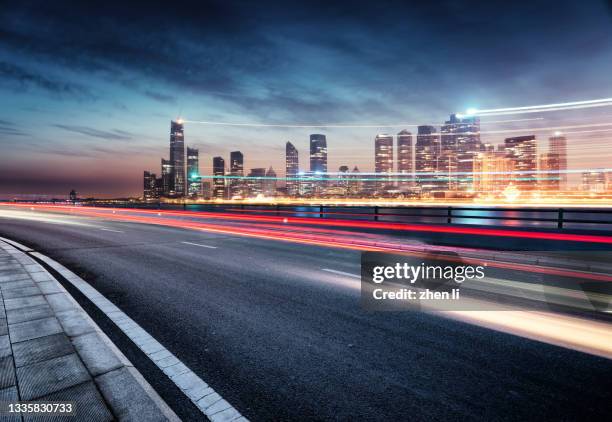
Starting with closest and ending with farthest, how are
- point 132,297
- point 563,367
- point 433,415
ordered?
point 433,415, point 563,367, point 132,297

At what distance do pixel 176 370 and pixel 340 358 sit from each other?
1789 mm

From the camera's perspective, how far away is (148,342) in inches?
159

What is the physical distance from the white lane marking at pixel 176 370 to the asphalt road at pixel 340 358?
0.09m

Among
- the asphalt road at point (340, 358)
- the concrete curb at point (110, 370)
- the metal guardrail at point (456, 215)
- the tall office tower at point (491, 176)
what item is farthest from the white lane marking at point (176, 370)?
the tall office tower at point (491, 176)

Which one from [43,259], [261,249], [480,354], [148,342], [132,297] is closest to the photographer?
[480,354]

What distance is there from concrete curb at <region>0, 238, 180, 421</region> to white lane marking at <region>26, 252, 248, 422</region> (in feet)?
0.84

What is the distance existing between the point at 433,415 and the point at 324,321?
216 cm

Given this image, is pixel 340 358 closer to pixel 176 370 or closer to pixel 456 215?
pixel 176 370

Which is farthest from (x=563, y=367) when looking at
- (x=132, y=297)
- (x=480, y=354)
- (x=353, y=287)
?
(x=132, y=297)

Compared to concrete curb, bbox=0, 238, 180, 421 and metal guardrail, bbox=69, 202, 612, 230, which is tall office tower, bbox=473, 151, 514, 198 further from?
concrete curb, bbox=0, 238, 180, 421

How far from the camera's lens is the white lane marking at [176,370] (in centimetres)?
276

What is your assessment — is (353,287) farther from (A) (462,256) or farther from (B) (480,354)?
(A) (462,256)

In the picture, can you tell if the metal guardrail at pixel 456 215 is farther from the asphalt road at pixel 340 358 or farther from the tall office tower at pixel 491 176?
the tall office tower at pixel 491 176

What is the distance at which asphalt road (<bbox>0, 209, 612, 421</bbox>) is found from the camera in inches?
111
